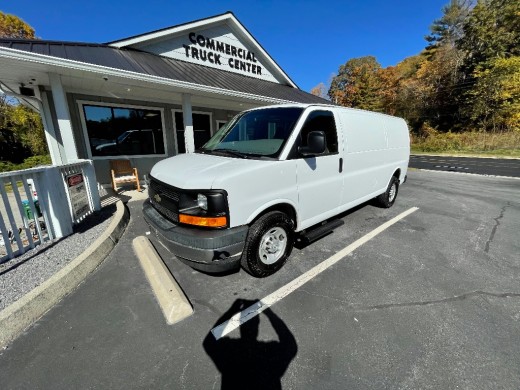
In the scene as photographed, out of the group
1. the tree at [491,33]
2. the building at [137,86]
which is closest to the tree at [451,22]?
the tree at [491,33]

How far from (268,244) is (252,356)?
1263 millimetres

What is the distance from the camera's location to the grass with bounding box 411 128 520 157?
22.7m

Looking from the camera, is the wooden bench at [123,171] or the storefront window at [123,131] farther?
the storefront window at [123,131]

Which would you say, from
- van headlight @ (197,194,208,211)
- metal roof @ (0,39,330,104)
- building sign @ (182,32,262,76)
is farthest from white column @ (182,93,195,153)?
van headlight @ (197,194,208,211)

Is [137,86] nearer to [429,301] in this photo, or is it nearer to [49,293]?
[49,293]


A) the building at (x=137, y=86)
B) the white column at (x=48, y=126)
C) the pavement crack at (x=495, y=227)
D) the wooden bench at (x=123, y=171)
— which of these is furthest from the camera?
the wooden bench at (x=123, y=171)

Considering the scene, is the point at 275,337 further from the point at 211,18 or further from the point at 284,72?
the point at 284,72

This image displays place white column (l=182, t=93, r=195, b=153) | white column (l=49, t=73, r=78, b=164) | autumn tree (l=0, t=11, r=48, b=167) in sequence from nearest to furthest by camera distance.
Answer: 1. white column (l=49, t=73, r=78, b=164)
2. white column (l=182, t=93, r=195, b=153)
3. autumn tree (l=0, t=11, r=48, b=167)

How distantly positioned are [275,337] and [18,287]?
2.95 meters

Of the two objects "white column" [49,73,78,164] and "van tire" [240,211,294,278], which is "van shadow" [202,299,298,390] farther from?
"white column" [49,73,78,164]

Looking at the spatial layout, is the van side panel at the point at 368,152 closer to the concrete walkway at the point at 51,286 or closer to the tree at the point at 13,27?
the concrete walkway at the point at 51,286

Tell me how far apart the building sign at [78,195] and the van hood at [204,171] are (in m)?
2.38

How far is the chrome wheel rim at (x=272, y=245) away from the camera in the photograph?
115 inches

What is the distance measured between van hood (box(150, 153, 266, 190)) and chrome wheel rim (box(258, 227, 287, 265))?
34.2 inches
